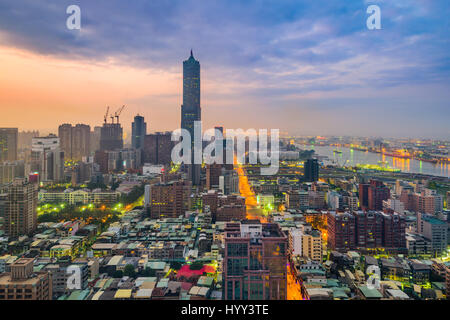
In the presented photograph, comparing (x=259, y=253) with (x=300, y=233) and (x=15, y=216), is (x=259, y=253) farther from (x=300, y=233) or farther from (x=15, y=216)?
(x=15, y=216)

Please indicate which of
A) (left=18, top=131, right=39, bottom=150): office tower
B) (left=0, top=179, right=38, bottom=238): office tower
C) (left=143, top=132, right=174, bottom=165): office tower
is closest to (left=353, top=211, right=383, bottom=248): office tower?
(left=0, top=179, right=38, bottom=238): office tower

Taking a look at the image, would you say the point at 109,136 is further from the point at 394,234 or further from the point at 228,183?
the point at 394,234

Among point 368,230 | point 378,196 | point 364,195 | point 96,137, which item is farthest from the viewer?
point 96,137

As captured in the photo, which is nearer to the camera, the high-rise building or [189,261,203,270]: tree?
[189,261,203,270]: tree

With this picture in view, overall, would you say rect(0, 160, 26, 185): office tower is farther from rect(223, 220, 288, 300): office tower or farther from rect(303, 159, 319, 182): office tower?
rect(303, 159, 319, 182): office tower

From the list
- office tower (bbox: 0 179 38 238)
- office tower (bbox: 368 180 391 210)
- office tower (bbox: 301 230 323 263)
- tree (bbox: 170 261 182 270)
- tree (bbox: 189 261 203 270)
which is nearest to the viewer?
tree (bbox: 189 261 203 270)

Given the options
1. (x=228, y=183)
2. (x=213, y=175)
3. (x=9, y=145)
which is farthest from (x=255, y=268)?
(x=9, y=145)
